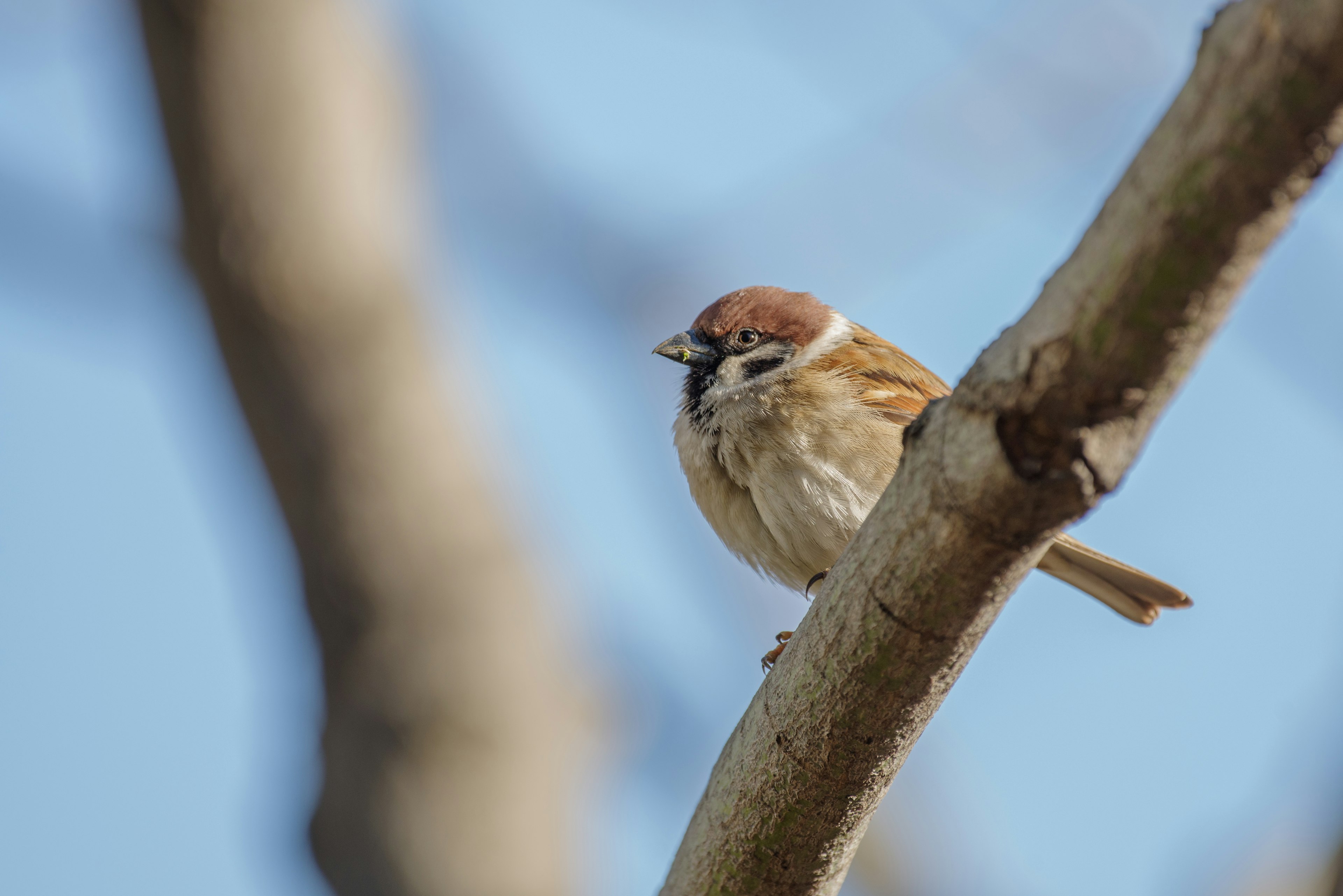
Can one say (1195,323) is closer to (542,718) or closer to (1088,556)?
(1088,556)

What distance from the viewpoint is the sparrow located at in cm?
277

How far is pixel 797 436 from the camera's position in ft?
9.21

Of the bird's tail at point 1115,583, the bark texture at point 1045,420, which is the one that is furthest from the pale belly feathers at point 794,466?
the bark texture at point 1045,420

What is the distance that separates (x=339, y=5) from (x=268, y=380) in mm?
1232

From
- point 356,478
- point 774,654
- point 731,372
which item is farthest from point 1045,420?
point 356,478

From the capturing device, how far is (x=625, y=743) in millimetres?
3881

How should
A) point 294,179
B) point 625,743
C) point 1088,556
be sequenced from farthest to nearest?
point 625,743, point 294,179, point 1088,556

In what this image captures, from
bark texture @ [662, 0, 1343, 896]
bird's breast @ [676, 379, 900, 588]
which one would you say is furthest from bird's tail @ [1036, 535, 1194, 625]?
bark texture @ [662, 0, 1343, 896]

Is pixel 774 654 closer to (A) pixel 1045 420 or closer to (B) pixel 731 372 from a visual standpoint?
(B) pixel 731 372

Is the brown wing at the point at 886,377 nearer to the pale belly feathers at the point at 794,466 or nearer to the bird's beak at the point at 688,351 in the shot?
the pale belly feathers at the point at 794,466

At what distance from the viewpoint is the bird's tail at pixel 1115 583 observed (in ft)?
10.2

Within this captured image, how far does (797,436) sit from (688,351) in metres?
0.70

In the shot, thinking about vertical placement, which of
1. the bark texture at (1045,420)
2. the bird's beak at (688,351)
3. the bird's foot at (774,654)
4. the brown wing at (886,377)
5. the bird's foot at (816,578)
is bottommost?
the bark texture at (1045,420)

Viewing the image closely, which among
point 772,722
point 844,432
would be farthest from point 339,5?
point 772,722
